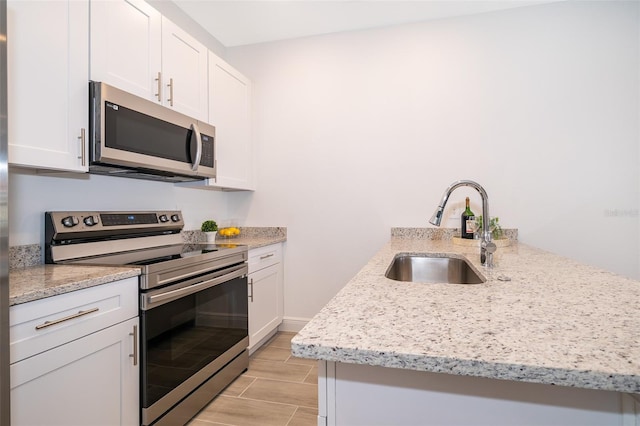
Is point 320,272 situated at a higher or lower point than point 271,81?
lower

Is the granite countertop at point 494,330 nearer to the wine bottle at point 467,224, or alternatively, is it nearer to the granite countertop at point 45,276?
the granite countertop at point 45,276

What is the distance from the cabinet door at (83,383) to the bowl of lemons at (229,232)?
149 centimetres

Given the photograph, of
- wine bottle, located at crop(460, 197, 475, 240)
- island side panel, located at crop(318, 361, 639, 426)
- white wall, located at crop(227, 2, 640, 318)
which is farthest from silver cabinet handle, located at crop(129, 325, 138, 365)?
wine bottle, located at crop(460, 197, 475, 240)

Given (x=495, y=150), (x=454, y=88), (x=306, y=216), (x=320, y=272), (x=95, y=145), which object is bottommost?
(x=320, y=272)

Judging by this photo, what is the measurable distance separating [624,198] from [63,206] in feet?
11.4

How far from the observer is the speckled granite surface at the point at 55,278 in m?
1.15

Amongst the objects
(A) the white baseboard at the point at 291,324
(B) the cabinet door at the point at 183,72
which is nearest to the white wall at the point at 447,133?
(A) the white baseboard at the point at 291,324

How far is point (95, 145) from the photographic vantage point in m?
1.62

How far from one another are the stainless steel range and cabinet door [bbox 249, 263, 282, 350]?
6.3 inches

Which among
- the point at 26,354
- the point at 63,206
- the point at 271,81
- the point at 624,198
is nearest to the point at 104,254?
the point at 63,206

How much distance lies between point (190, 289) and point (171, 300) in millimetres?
144

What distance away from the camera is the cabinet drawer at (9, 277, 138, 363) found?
1.11m

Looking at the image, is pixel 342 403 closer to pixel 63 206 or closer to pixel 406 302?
pixel 406 302

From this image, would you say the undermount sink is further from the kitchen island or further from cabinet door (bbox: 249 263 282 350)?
cabinet door (bbox: 249 263 282 350)
